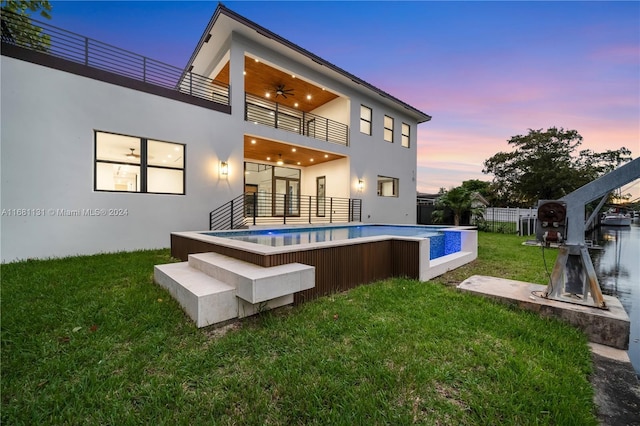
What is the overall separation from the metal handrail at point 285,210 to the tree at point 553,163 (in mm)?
19627

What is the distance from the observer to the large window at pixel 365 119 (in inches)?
524

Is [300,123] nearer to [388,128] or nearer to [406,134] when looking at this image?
[388,128]

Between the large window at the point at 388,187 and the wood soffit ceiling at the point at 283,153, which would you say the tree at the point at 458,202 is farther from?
the wood soffit ceiling at the point at 283,153

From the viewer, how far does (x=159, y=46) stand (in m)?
18.3

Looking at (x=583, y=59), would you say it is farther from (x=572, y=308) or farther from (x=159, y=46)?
(x=159, y=46)

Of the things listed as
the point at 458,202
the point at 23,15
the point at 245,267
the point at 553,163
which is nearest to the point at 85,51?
the point at 23,15

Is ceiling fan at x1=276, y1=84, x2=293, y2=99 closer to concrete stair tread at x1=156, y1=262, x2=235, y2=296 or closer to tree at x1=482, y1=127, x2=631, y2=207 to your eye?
concrete stair tread at x1=156, y1=262, x2=235, y2=296

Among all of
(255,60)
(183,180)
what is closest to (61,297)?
(183,180)

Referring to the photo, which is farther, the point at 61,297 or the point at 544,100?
the point at 544,100

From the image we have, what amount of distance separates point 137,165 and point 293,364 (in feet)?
25.4

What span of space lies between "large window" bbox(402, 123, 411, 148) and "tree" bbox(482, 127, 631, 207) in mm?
15001

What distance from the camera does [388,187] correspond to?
1480 centimetres

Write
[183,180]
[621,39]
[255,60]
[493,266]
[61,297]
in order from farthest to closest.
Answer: [255,60], [621,39], [183,180], [493,266], [61,297]

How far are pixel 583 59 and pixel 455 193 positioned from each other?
23.4 feet
